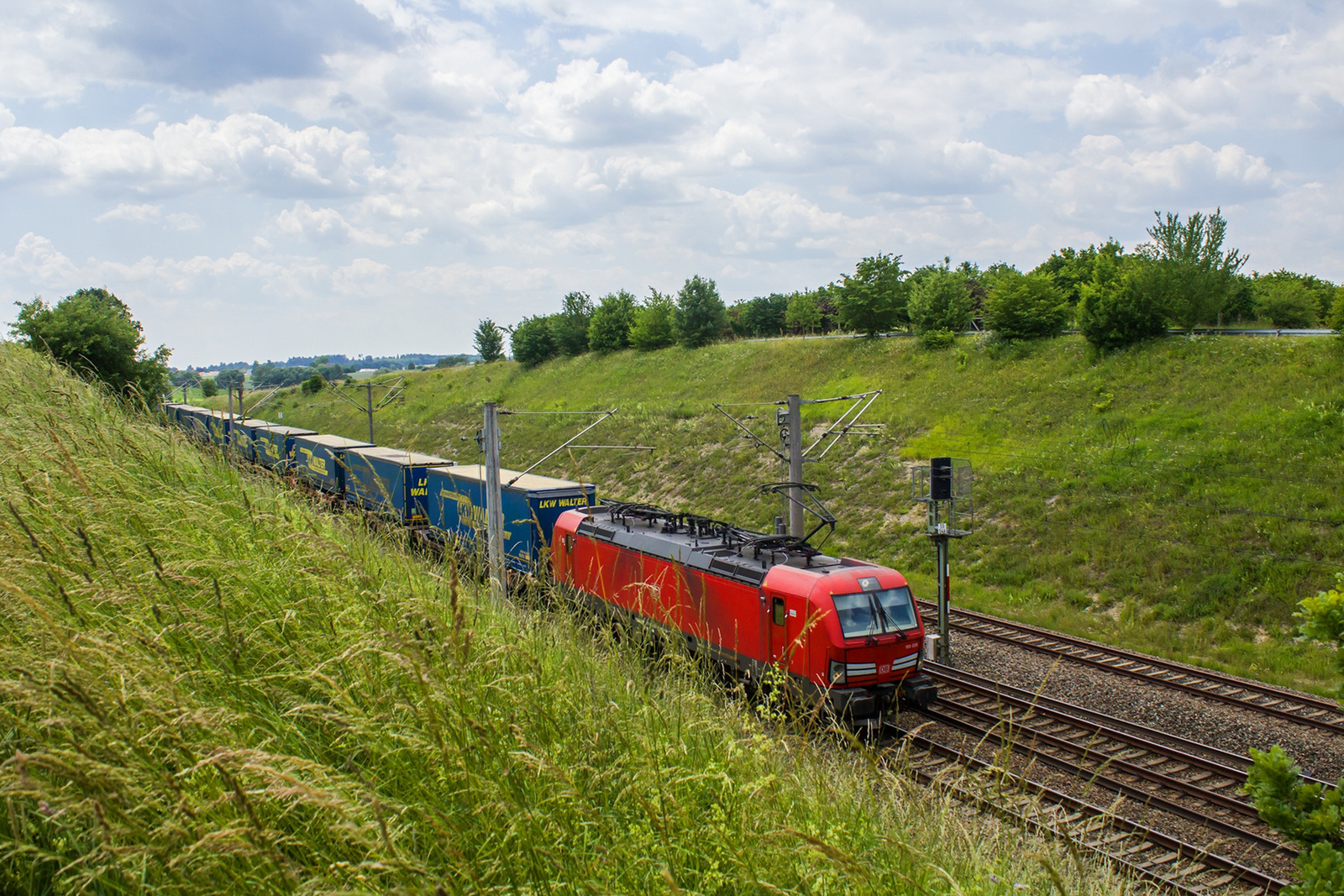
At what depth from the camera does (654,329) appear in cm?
5472

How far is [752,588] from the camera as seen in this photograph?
1233 centimetres

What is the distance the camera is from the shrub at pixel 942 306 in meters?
36.9

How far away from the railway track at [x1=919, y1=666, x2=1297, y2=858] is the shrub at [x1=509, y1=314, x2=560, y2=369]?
53.3 metres

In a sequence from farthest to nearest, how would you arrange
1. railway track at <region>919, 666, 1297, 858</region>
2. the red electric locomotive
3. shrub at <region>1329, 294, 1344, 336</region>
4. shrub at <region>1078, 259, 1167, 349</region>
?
shrub at <region>1078, 259, 1167, 349</region>, shrub at <region>1329, 294, 1344, 336</region>, the red electric locomotive, railway track at <region>919, 666, 1297, 858</region>

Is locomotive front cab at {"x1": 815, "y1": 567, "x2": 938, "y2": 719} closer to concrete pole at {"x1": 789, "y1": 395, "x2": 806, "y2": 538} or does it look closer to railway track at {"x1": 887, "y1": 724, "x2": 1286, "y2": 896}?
railway track at {"x1": 887, "y1": 724, "x2": 1286, "y2": 896}

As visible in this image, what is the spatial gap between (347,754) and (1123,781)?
11.4 metres

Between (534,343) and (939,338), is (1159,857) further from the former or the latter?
(534,343)

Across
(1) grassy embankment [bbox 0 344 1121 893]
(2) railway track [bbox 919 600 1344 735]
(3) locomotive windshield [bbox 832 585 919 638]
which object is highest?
(1) grassy embankment [bbox 0 344 1121 893]

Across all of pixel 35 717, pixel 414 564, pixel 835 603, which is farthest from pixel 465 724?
pixel 835 603

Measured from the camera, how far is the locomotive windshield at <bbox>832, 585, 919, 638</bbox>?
37.3ft

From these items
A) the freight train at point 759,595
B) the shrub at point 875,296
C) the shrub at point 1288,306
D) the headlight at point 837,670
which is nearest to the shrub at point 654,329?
the shrub at point 875,296

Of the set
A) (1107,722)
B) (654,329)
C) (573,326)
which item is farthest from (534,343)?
(1107,722)

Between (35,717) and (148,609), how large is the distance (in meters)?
0.67

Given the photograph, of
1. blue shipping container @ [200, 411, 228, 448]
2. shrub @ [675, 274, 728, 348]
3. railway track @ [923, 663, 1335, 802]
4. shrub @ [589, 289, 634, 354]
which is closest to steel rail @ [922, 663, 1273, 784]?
railway track @ [923, 663, 1335, 802]
